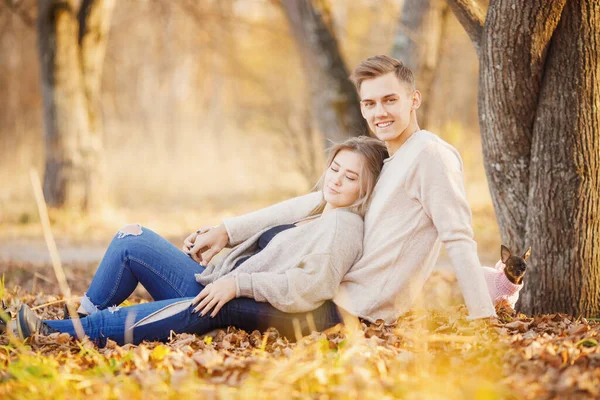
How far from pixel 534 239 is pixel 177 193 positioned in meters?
12.1

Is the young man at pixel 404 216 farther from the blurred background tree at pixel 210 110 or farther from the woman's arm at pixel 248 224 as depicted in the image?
the blurred background tree at pixel 210 110

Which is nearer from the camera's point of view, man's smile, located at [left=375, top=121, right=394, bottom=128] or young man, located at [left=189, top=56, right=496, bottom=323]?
young man, located at [left=189, top=56, right=496, bottom=323]

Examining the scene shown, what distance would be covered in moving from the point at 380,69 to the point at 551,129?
4.07 ft

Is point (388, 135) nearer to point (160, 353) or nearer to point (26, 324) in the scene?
point (160, 353)

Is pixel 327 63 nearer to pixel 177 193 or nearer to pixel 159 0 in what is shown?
pixel 159 0

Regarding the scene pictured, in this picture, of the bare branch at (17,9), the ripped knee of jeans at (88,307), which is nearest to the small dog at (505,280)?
the ripped knee of jeans at (88,307)

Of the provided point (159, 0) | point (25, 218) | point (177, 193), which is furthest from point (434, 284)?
point (177, 193)

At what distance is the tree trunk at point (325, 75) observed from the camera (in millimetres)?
7684

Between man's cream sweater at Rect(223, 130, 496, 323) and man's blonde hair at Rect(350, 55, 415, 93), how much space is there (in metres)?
0.33

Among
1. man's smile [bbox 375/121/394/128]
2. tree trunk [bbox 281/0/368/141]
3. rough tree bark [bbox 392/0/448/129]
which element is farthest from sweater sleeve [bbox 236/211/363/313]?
rough tree bark [bbox 392/0/448/129]

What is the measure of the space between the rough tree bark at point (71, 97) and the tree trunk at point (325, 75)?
3.69m

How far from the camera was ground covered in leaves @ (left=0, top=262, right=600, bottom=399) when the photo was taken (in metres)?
2.49

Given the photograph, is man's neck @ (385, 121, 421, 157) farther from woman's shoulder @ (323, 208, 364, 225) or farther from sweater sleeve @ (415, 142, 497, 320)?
woman's shoulder @ (323, 208, 364, 225)

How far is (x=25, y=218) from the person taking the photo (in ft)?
34.4
